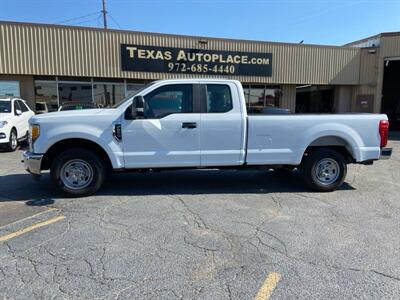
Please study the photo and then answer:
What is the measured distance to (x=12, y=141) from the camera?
1074 cm

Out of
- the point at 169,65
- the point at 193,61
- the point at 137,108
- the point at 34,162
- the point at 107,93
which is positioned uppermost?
the point at 193,61

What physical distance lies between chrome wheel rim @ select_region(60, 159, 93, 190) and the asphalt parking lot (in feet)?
0.95

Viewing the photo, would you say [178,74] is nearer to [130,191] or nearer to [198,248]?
[130,191]

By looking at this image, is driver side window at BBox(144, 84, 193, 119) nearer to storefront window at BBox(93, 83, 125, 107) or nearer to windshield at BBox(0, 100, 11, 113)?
windshield at BBox(0, 100, 11, 113)

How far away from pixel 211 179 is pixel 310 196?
2.14 m

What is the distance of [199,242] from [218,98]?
9.31 feet

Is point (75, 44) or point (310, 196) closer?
point (310, 196)

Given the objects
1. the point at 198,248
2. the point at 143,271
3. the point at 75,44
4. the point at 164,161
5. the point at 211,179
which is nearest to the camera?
the point at 143,271

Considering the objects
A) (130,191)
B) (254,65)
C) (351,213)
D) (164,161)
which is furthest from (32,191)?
(254,65)

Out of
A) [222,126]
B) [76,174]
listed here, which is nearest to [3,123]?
[76,174]

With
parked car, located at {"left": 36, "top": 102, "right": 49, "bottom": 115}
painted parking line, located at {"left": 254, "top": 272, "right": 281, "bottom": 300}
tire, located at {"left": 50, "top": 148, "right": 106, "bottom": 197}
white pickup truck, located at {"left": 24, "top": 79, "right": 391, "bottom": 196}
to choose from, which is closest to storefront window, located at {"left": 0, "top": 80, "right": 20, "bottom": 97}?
parked car, located at {"left": 36, "top": 102, "right": 49, "bottom": 115}

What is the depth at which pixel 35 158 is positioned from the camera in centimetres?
527

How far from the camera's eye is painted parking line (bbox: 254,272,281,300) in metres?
2.78

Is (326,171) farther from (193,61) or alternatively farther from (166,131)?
(193,61)
